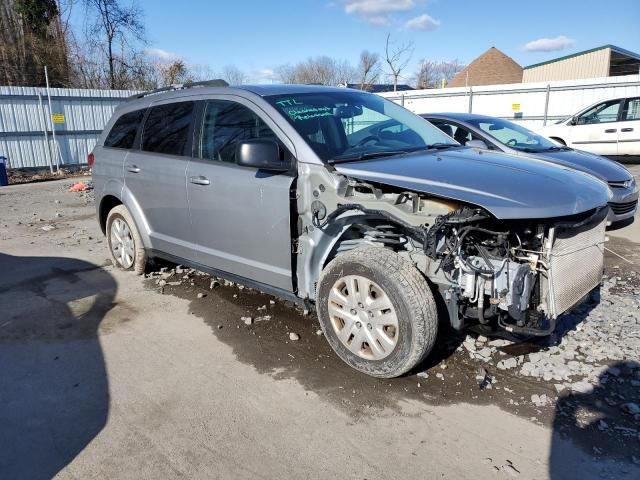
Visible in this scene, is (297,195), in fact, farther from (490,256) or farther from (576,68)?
(576,68)

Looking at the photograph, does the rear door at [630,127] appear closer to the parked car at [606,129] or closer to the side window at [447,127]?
the parked car at [606,129]

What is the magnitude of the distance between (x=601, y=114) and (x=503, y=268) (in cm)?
1147

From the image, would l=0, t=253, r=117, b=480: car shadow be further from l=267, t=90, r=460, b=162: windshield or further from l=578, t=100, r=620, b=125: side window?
l=578, t=100, r=620, b=125: side window

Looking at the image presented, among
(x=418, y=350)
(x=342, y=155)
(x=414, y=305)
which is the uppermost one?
(x=342, y=155)

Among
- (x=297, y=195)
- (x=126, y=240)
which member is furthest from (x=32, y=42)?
(x=297, y=195)

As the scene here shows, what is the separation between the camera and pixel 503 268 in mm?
2797

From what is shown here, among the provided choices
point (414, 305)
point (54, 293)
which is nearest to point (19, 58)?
point (54, 293)

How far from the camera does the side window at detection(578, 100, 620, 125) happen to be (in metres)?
11.9

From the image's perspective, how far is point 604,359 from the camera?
345 cm

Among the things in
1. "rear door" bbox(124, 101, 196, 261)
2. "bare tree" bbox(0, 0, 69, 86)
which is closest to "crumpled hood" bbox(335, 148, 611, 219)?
"rear door" bbox(124, 101, 196, 261)

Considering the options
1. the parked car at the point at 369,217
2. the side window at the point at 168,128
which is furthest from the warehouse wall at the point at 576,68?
the side window at the point at 168,128

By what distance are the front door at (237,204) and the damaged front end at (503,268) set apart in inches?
46.2

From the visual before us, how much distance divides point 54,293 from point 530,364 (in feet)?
14.9

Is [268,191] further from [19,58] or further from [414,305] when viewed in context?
[19,58]
